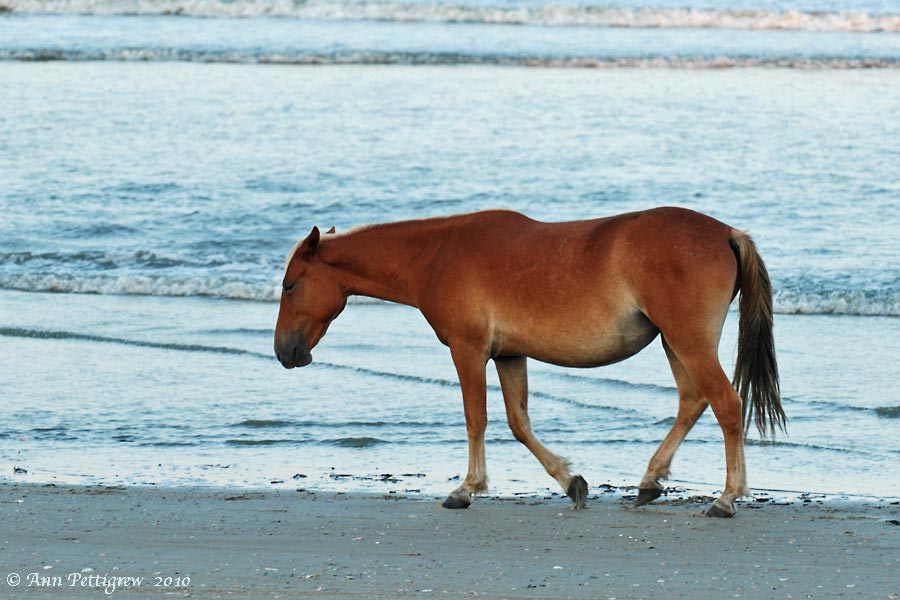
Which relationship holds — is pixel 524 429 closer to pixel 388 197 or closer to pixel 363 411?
pixel 363 411

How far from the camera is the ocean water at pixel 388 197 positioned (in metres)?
7.57

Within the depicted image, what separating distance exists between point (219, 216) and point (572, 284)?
10634 millimetres

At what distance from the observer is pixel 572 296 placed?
606 centimetres

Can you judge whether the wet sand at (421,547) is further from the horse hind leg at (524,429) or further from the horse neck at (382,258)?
the horse neck at (382,258)

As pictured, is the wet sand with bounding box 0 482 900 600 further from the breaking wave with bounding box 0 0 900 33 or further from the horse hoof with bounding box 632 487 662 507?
the breaking wave with bounding box 0 0 900 33

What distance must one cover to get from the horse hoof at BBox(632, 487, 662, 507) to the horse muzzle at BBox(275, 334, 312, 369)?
1.77 meters

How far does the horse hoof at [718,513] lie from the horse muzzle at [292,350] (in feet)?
6.91

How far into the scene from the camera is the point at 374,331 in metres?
10.9

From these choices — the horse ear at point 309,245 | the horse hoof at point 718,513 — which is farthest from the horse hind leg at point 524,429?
the horse ear at point 309,245

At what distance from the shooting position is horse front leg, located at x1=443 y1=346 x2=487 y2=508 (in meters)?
6.25

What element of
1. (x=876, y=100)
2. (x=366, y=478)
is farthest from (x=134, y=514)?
(x=876, y=100)

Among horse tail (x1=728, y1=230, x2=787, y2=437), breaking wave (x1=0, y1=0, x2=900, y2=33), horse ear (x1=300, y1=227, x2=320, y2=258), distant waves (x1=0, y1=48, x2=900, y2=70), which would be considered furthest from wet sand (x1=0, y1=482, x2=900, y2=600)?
breaking wave (x1=0, y1=0, x2=900, y2=33)

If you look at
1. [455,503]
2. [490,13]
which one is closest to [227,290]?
[455,503]

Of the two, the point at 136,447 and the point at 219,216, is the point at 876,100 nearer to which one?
the point at 219,216
